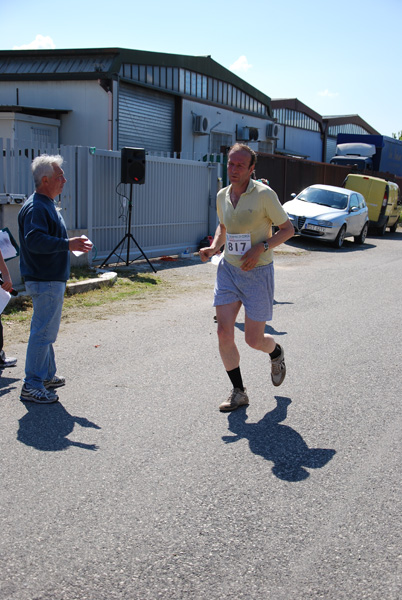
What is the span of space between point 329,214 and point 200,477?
1624 centimetres

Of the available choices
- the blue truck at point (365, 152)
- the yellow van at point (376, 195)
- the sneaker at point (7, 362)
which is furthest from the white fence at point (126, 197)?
the blue truck at point (365, 152)

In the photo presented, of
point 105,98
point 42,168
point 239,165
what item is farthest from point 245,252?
point 105,98

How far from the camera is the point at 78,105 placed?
70.0 feet

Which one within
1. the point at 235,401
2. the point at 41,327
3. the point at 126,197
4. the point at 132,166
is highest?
the point at 132,166

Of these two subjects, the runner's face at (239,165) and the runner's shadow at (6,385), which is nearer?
the runner's face at (239,165)

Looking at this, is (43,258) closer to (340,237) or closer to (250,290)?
(250,290)

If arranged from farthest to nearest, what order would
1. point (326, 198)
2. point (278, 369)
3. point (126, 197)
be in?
point (326, 198) → point (126, 197) → point (278, 369)

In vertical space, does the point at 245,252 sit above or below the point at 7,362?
above

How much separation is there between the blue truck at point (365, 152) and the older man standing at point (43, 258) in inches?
1099

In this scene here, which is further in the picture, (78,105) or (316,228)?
(78,105)

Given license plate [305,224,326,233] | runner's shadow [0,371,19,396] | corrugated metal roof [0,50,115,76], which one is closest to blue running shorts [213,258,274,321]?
runner's shadow [0,371,19,396]

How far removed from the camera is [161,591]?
2768 millimetres

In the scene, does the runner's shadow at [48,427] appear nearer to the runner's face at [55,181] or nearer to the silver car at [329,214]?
the runner's face at [55,181]

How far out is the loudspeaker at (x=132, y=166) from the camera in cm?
1274
